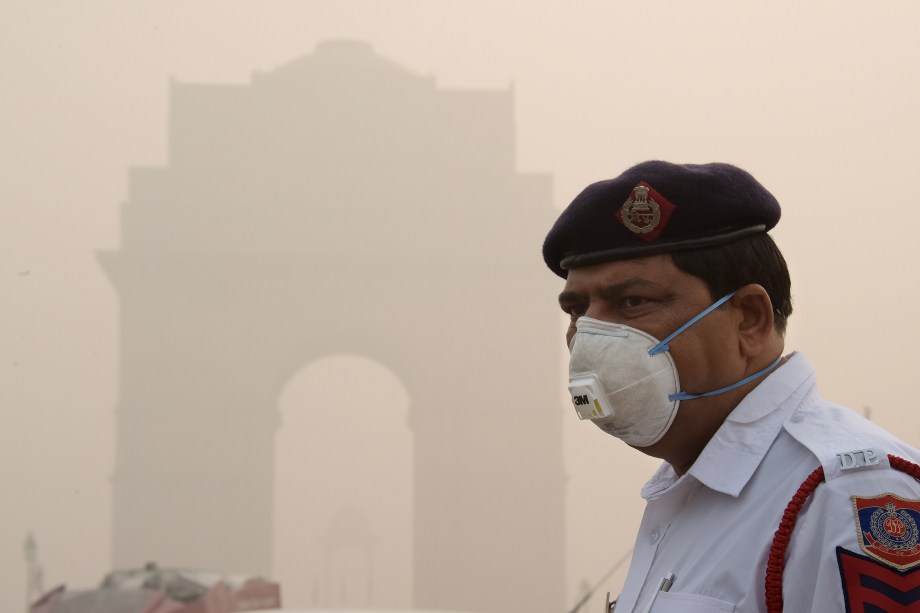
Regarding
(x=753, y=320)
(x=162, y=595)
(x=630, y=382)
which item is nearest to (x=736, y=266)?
(x=753, y=320)

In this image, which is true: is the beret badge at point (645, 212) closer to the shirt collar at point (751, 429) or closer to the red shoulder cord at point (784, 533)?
the shirt collar at point (751, 429)

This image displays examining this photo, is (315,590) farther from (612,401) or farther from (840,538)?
(840,538)

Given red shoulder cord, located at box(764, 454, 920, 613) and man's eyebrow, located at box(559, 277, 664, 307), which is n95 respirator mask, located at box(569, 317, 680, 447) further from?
red shoulder cord, located at box(764, 454, 920, 613)

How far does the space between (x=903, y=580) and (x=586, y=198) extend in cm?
58

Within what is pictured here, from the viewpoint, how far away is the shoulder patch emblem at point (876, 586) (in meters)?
0.74

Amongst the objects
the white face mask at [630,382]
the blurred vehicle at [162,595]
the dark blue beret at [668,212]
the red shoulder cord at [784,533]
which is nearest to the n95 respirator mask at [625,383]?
the white face mask at [630,382]

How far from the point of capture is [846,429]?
897mm

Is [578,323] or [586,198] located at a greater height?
[586,198]

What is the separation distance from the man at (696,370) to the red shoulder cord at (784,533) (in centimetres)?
3

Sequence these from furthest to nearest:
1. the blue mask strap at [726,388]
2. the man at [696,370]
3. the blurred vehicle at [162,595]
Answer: the blurred vehicle at [162,595] → the blue mask strap at [726,388] → the man at [696,370]

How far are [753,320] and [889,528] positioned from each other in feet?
1.08

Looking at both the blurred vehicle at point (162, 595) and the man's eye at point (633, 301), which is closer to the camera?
the man's eye at point (633, 301)

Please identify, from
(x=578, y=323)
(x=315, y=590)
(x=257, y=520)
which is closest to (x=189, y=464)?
(x=257, y=520)

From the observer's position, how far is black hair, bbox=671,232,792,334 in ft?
3.36
